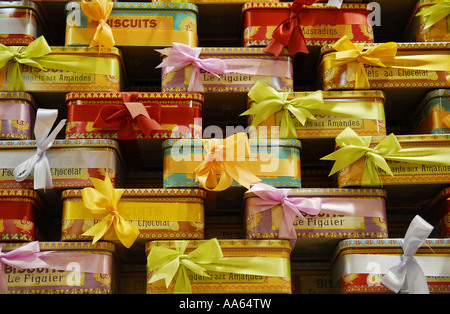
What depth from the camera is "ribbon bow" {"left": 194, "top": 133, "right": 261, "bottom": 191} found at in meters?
1.78

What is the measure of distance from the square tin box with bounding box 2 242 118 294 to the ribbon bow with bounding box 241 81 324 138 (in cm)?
57

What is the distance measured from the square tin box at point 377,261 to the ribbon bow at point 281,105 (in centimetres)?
37

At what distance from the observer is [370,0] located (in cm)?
209

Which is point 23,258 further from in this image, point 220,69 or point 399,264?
point 399,264

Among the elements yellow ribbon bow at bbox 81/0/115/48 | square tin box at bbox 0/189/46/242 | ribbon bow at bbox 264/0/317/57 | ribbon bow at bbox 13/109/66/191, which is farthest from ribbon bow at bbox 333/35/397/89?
square tin box at bbox 0/189/46/242

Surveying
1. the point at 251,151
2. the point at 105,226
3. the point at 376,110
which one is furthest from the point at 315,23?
the point at 105,226

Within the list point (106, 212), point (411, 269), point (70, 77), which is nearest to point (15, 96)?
point (70, 77)

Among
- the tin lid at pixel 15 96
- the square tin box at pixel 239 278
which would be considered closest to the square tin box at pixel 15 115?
the tin lid at pixel 15 96

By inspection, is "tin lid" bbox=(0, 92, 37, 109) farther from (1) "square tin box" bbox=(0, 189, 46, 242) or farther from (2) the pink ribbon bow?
(2) the pink ribbon bow

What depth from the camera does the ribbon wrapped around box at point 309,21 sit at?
1993 mm

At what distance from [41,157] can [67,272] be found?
0.33 m
